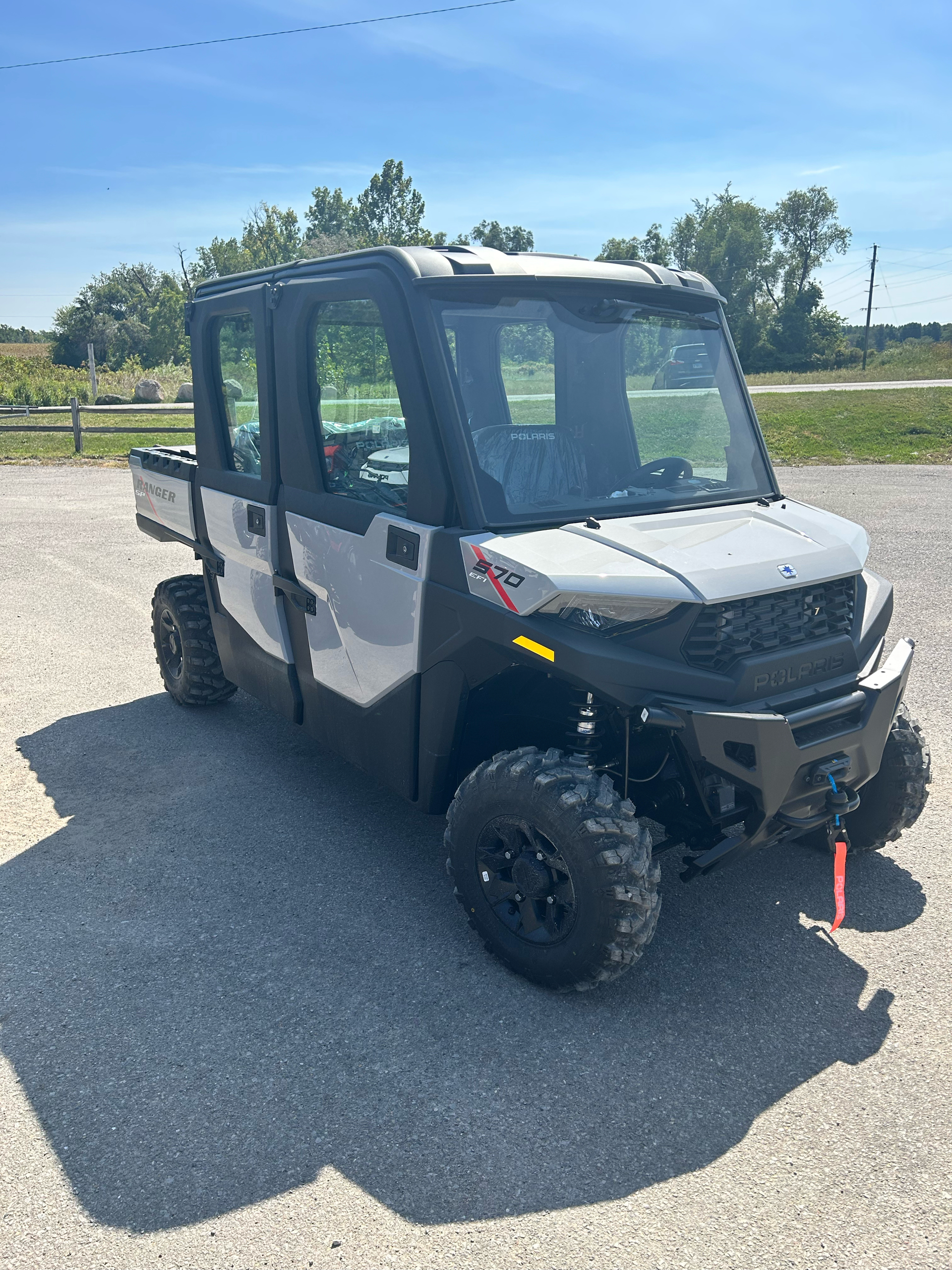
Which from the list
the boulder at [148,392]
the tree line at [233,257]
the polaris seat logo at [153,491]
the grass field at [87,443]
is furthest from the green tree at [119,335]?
the polaris seat logo at [153,491]

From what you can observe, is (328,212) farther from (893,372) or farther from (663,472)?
(663,472)

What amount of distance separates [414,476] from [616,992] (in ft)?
6.26

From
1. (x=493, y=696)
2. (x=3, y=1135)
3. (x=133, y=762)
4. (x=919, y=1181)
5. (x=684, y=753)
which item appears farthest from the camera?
(x=133, y=762)

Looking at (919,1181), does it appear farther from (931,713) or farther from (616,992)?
(931,713)

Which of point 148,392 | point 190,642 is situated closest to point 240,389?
point 190,642

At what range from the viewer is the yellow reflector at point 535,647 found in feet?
9.97

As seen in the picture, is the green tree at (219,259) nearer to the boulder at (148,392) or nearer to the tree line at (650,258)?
the tree line at (650,258)

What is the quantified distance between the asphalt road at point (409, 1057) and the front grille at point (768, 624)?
117cm

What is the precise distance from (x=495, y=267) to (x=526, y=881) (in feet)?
6.94

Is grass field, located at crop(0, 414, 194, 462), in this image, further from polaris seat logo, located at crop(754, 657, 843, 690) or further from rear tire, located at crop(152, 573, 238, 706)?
polaris seat logo, located at crop(754, 657, 843, 690)

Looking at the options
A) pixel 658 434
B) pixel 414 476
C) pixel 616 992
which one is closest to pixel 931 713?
pixel 658 434

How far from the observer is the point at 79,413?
23.2m

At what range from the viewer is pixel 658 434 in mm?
3961

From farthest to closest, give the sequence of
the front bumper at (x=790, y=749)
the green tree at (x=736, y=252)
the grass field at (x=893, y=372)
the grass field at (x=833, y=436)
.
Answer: the green tree at (x=736, y=252) → the grass field at (x=893, y=372) → the grass field at (x=833, y=436) → the front bumper at (x=790, y=749)
